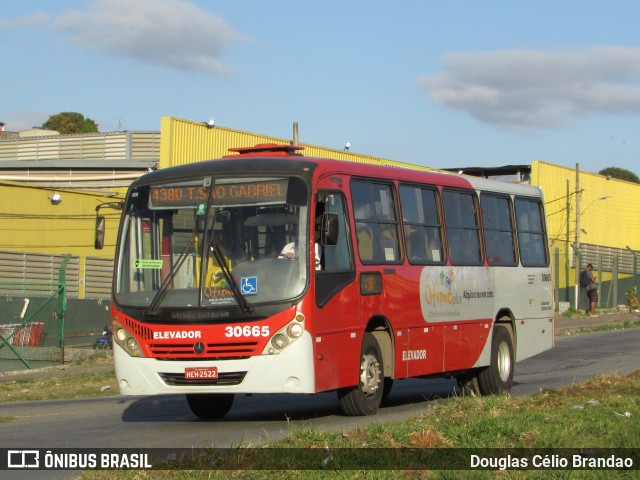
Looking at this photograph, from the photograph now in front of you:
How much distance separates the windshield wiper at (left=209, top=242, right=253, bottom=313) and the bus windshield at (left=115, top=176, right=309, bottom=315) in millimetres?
10

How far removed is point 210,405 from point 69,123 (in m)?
98.4

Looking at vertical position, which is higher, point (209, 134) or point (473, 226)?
point (209, 134)

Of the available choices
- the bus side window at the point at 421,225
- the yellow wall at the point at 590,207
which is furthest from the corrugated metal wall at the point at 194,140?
the bus side window at the point at 421,225

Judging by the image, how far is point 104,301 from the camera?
116 feet

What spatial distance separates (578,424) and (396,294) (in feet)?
12.5

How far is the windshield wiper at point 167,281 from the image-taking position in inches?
460

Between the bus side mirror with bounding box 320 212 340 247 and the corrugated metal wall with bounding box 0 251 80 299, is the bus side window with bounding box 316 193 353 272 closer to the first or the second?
the bus side mirror with bounding box 320 212 340 247

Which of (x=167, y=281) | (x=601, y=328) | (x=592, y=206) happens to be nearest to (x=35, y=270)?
(x=601, y=328)

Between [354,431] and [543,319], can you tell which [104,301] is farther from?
[354,431]

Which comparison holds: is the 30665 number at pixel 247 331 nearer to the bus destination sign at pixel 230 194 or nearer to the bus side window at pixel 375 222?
the bus destination sign at pixel 230 194

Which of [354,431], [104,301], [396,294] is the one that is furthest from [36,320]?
[354,431]

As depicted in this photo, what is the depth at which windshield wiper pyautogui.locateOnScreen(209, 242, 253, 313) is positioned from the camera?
11250 mm

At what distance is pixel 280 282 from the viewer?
1135 cm

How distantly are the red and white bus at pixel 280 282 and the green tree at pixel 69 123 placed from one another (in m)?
95.5
